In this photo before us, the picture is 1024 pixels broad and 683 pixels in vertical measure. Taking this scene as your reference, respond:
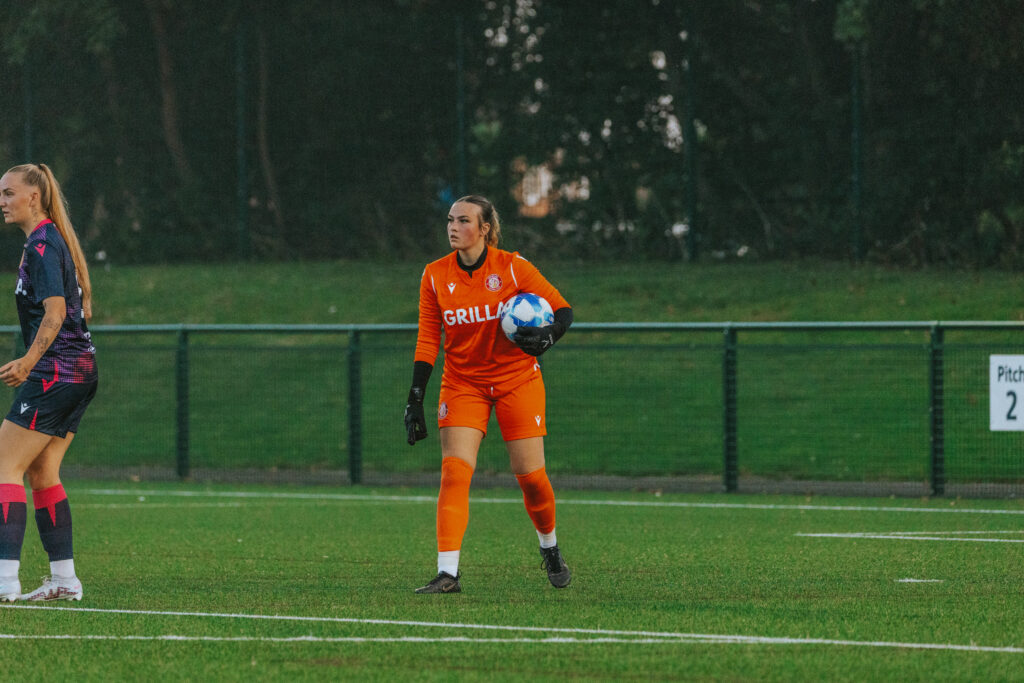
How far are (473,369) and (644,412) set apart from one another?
28.8ft

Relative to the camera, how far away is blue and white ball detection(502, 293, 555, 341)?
8336 mm

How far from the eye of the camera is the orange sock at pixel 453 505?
27.8 feet

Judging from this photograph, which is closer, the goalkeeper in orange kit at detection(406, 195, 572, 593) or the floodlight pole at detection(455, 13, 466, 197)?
the goalkeeper in orange kit at detection(406, 195, 572, 593)

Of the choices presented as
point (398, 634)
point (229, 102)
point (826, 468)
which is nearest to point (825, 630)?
point (398, 634)

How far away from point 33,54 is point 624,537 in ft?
69.8

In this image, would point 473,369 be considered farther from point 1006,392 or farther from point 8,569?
point 1006,392

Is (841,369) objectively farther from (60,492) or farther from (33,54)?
(33,54)

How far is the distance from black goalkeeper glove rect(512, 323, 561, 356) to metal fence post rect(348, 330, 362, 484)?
8.87 m

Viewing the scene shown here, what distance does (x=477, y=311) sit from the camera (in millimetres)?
8516

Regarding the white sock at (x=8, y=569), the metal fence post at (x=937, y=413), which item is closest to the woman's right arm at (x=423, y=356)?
the white sock at (x=8, y=569)

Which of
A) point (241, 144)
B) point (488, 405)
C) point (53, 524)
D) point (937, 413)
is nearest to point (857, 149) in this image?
point (937, 413)

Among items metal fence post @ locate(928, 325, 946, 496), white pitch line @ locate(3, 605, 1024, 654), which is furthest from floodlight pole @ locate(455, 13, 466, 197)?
white pitch line @ locate(3, 605, 1024, 654)

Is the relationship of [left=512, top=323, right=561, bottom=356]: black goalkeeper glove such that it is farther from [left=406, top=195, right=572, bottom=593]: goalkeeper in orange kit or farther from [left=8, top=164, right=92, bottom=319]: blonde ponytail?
[left=8, top=164, right=92, bottom=319]: blonde ponytail

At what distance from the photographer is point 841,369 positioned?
56.9ft
